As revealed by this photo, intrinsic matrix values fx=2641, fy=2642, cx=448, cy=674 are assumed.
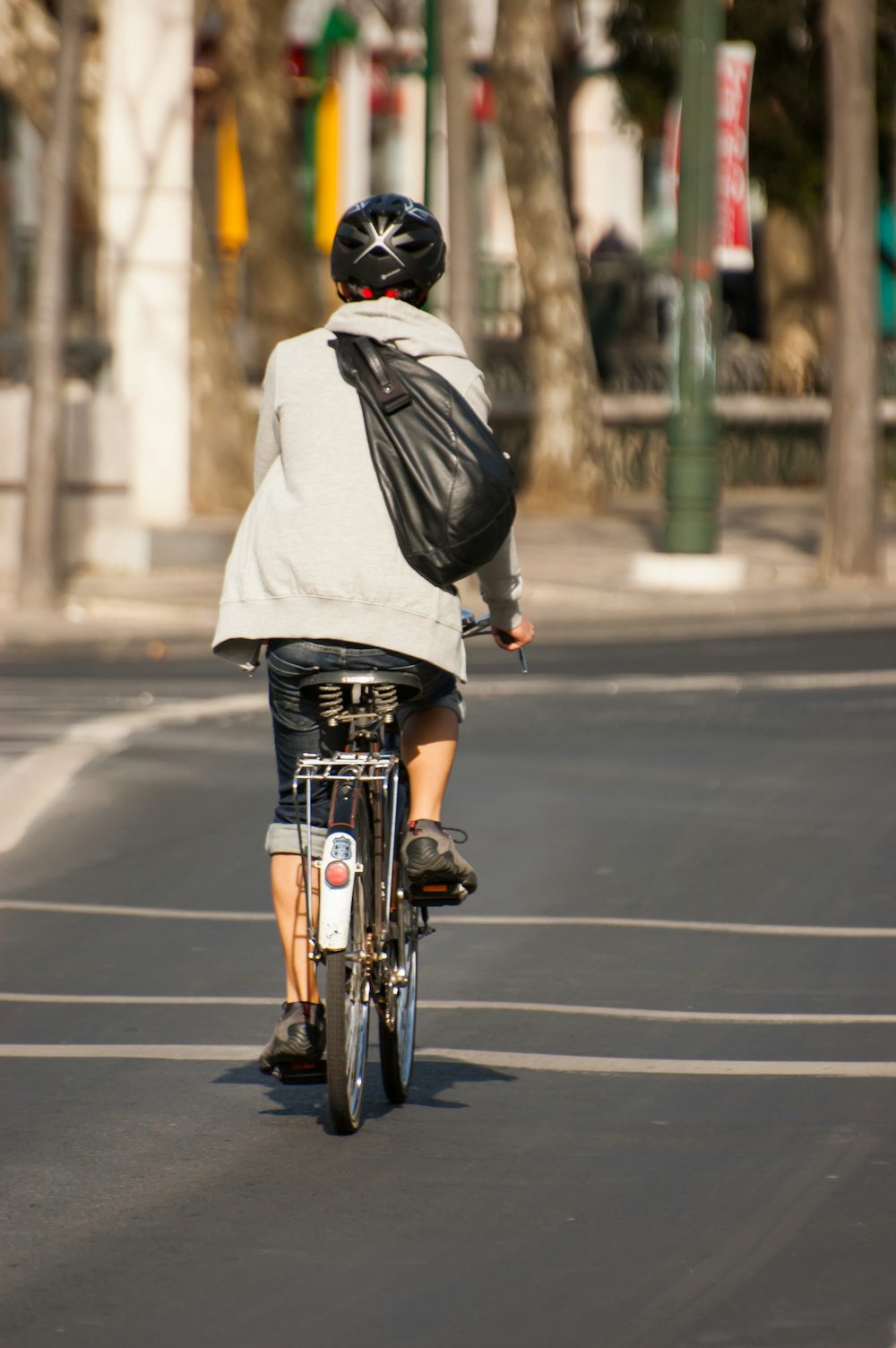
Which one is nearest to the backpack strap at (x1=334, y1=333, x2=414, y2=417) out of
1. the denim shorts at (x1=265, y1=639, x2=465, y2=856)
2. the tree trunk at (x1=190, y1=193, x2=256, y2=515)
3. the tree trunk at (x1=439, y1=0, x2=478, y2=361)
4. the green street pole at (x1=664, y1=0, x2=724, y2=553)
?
the denim shorts at (x1=265, y1=639, x2=465, y2=856)

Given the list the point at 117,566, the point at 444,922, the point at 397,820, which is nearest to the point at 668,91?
the point at 117,566

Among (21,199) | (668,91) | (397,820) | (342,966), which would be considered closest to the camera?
(342,966)

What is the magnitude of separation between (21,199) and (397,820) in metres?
40.5

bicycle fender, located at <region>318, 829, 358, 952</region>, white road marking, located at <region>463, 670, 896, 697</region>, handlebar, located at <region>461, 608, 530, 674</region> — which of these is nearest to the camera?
bicycle fender, located at <region>318, 829, 358, 952</region>

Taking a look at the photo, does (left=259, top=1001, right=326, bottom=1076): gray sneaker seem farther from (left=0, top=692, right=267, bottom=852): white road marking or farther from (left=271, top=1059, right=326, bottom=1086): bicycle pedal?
(left=0, top=692, right=267, bottom=852): white road marking

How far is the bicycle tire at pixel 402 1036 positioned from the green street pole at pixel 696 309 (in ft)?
54.1

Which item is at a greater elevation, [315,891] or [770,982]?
[315,891]

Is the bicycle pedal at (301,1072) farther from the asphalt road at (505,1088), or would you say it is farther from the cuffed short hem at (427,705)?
the cuffed short hem at (427,705)

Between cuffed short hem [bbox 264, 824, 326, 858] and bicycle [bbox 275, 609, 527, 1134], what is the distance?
0.03 m

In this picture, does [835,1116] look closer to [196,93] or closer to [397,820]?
[397,820]

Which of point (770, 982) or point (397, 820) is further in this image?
point (770, 982)

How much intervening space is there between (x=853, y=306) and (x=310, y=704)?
17751mm

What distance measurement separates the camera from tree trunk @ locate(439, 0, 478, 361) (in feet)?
70.7

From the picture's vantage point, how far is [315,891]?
5.60 metres
